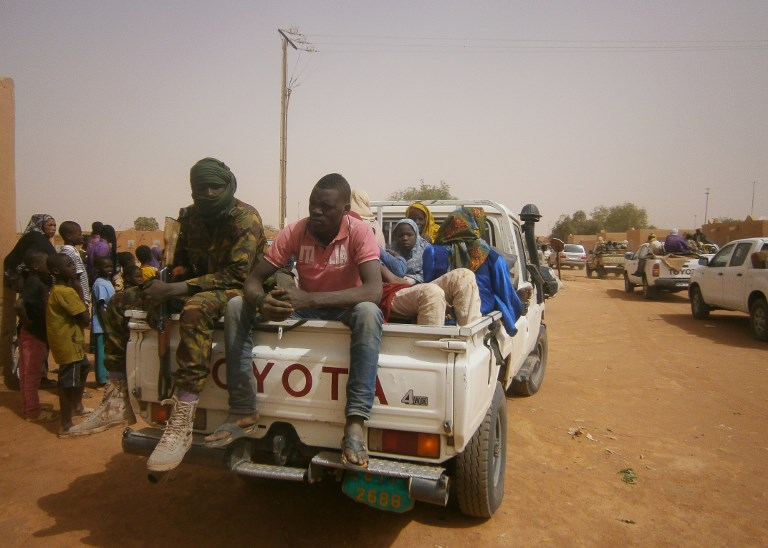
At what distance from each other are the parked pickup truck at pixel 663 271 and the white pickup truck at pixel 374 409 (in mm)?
13976

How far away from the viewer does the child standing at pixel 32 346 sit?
211 inches

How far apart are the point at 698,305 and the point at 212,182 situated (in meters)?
12.4

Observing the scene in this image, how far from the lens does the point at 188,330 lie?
289cm

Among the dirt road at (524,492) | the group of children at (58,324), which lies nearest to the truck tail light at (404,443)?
the dirt road at (524,492)

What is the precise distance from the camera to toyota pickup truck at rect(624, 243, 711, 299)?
1531cm

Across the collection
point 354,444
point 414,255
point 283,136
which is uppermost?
point 283,136

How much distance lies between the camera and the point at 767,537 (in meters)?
3.26

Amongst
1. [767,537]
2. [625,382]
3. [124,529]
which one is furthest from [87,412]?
[625,382]

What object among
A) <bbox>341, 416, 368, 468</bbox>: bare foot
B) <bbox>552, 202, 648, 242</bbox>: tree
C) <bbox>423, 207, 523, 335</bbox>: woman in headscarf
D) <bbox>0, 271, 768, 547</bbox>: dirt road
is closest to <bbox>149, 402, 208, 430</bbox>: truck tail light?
<bbox>0, 271, 768, 547</bbox>: dirt road

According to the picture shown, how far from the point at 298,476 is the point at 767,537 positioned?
9.58 feet

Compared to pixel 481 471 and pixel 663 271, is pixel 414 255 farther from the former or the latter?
pixel 663 271

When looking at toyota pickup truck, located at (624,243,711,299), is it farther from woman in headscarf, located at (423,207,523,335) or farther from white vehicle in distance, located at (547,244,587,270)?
white vehicle in distance, located at (547,244,587,270)

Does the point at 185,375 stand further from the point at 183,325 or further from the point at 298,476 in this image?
the point at 298,476

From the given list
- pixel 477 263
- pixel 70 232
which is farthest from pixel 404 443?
pixel 70 232
